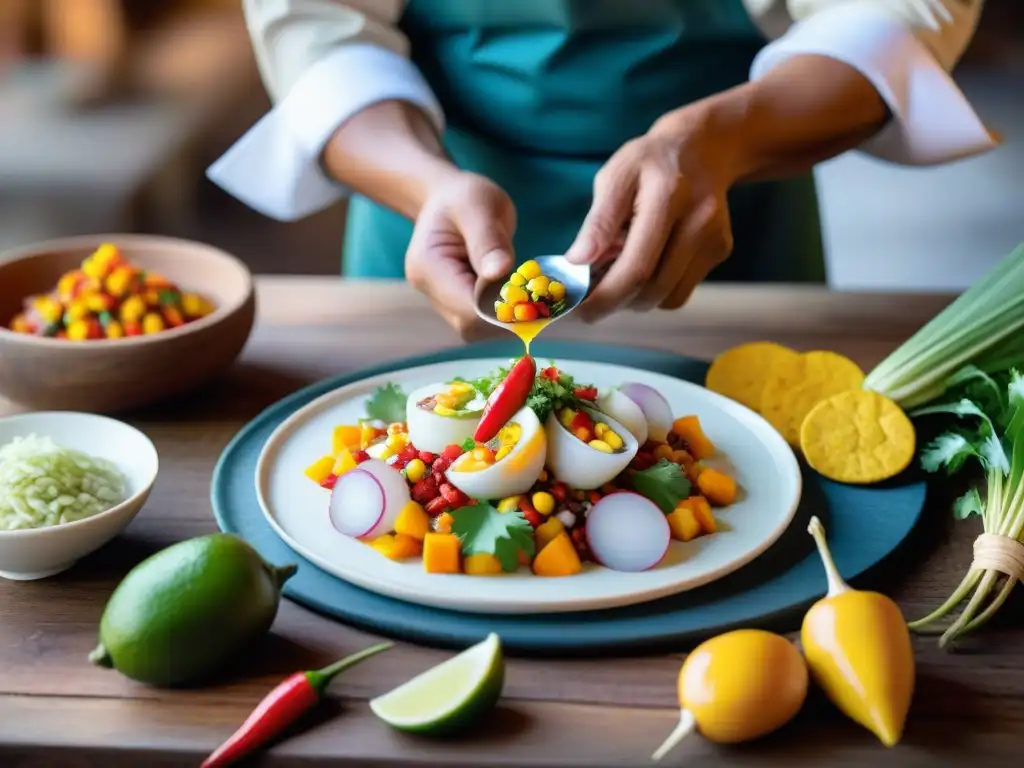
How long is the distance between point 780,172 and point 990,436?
84 cm

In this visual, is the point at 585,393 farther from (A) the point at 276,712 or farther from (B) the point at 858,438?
(A) the point at 276,712

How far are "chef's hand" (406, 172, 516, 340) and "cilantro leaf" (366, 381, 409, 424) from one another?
0.65 ft

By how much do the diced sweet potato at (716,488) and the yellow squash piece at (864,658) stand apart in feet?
1.14

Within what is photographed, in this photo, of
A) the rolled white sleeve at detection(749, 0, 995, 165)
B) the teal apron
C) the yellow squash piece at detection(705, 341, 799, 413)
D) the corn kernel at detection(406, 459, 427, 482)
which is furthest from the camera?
the teal apron

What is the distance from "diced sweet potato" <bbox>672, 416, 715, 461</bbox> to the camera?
169cm

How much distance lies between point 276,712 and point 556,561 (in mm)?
399

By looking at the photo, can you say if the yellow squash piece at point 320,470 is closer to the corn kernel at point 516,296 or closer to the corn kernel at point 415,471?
the corn kernel at point 415,471

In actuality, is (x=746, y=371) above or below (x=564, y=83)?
below

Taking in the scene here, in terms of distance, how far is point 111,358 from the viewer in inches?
71.2

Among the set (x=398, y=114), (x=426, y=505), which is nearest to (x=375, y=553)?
(x=426, y=505)

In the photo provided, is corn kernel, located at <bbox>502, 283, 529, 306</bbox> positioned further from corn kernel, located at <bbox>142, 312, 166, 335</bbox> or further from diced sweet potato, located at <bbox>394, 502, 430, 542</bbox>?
corn kernel, located at <bbox>142, 312, 166, 335</bbox>

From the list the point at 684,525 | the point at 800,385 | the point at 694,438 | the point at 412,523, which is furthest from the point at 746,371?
the point at 412,523

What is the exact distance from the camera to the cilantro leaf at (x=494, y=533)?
141cm

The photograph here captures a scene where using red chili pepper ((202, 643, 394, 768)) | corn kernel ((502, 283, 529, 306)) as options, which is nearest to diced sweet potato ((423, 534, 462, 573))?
red chili pepper ((202, 643, 394, 768))
